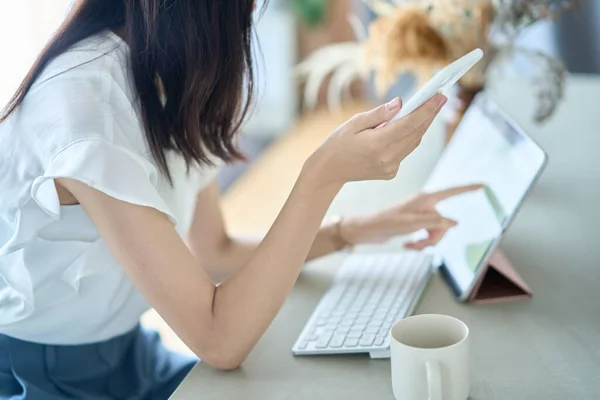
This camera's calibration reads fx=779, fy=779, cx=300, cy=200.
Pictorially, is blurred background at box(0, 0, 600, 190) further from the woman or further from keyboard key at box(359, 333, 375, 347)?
keyboard key at box(359, 333, 375, 347)

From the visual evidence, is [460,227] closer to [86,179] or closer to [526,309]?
[526,309]

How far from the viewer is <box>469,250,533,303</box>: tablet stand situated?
3.18 ft

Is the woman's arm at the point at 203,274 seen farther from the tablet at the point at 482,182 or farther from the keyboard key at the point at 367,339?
the tablet at the point at 482,182

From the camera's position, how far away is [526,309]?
94cm

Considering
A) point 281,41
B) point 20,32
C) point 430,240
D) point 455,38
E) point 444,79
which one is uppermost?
point 20,32

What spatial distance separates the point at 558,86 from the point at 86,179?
94 centimetres

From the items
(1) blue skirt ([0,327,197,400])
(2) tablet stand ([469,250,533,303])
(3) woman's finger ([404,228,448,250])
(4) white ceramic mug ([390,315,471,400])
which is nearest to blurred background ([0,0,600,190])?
(1) blue skirt ([0,327,197,400])

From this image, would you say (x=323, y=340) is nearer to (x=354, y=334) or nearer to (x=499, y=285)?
(x=354, y=334)

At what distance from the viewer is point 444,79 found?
76 cm

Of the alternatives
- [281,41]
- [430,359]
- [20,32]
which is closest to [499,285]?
[430,359]

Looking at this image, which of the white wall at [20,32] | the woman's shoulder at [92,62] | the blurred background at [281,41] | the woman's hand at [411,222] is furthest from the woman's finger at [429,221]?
the blurred background at [281,41]

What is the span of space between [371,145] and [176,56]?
26cm

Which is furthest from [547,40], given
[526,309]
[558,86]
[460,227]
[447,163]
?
[526,309]

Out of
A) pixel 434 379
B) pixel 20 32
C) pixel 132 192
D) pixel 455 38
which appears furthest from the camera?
pixel 20 32
